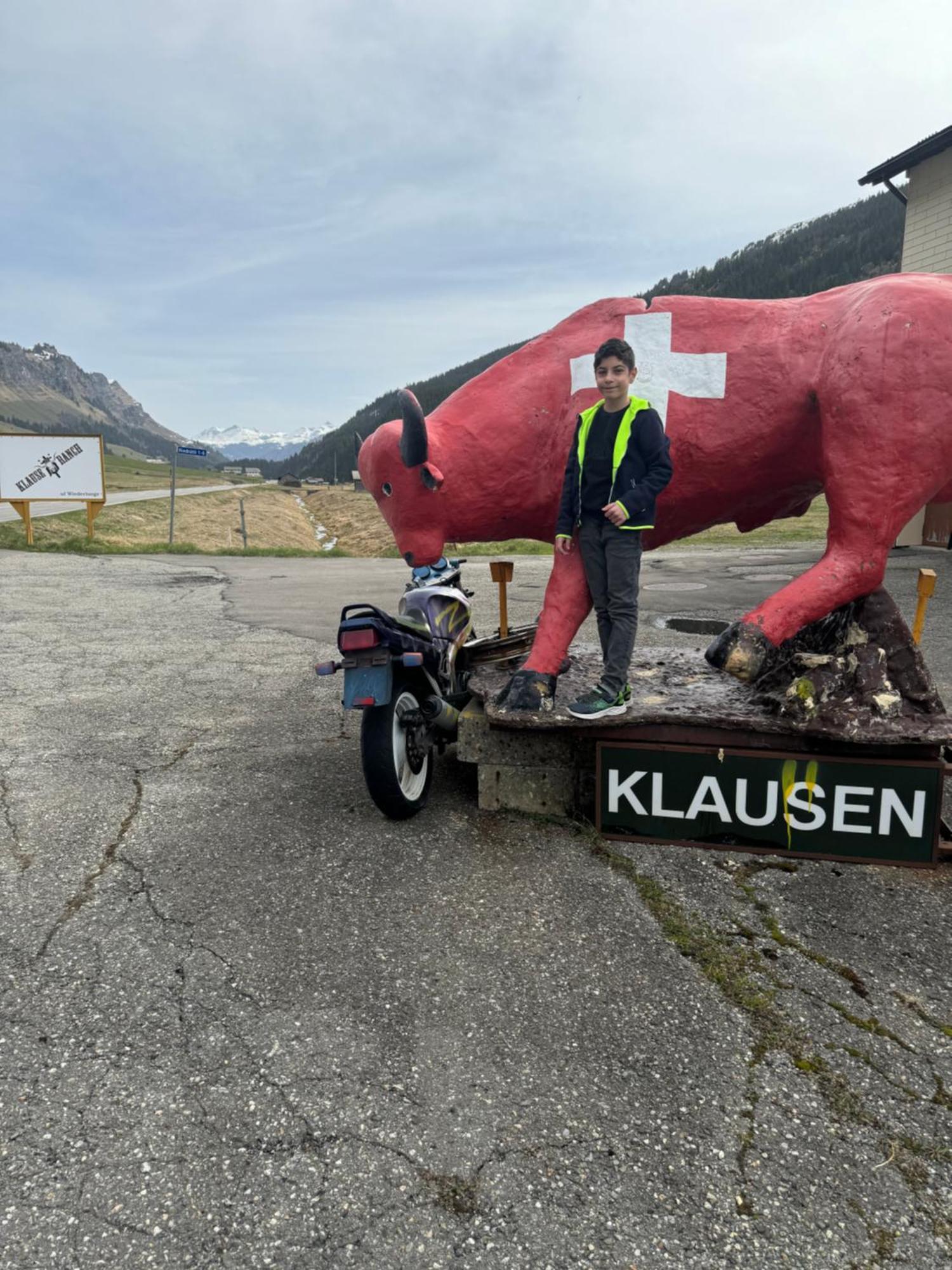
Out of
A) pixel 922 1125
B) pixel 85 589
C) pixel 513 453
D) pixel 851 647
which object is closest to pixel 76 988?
pixel 922 1125

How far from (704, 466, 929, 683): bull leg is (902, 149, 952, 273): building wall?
11177 millimetres

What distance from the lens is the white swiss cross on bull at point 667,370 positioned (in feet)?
11.0

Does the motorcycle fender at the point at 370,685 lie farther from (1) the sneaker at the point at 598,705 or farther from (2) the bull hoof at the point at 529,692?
(1) the sneaker at the point at 598,705

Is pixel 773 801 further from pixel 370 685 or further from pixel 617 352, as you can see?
pixel 617 352

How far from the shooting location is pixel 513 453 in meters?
3.59

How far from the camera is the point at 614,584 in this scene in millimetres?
3162

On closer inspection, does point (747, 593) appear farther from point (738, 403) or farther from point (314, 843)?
point (314, 843)

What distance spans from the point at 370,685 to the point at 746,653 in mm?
1493

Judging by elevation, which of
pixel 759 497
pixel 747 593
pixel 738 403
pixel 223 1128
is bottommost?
pixel 223 1128

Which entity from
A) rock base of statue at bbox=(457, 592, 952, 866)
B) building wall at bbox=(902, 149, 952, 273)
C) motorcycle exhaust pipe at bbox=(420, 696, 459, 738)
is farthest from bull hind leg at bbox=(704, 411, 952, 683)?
building wall at bbox=(902, 149, 952, 273)

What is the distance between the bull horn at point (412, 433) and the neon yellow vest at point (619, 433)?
2.29 feet

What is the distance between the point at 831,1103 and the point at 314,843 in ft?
6.58

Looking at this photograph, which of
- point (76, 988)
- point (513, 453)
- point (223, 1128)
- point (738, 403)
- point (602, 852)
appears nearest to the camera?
point (223, 1128)

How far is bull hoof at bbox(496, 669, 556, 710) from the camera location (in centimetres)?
327
